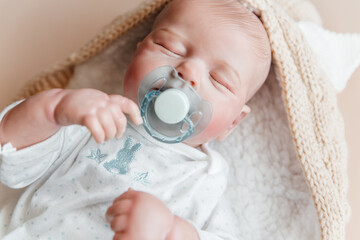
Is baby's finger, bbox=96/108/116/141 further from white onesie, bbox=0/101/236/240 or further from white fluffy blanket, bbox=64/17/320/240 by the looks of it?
white fluffy blanket, bbox=64/17/320/240

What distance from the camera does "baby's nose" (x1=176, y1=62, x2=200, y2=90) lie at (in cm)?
106

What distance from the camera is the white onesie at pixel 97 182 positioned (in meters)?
1.12

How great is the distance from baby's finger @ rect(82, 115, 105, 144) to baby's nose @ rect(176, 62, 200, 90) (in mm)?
271

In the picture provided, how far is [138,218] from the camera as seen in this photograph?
913 millimetres

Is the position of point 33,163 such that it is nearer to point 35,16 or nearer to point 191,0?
point 191,0

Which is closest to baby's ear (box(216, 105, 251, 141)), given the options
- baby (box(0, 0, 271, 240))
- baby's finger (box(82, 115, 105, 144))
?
baby (box(0, 0, 271, 240))

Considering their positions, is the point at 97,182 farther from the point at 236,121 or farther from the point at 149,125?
the point at 236,121

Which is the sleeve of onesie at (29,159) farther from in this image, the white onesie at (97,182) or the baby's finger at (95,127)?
the baby's finger at (95,127)

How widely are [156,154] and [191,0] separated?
1.39ft

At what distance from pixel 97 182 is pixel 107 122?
1.07ft

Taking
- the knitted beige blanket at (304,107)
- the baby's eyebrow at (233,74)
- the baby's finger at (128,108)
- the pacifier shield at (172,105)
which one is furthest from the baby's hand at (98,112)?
the knitted beige blanket at (304,107)

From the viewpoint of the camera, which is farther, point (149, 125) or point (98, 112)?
point (149, 125)

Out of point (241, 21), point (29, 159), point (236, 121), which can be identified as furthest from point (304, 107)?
point (29, 159)

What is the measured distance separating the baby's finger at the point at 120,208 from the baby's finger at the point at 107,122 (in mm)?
146
